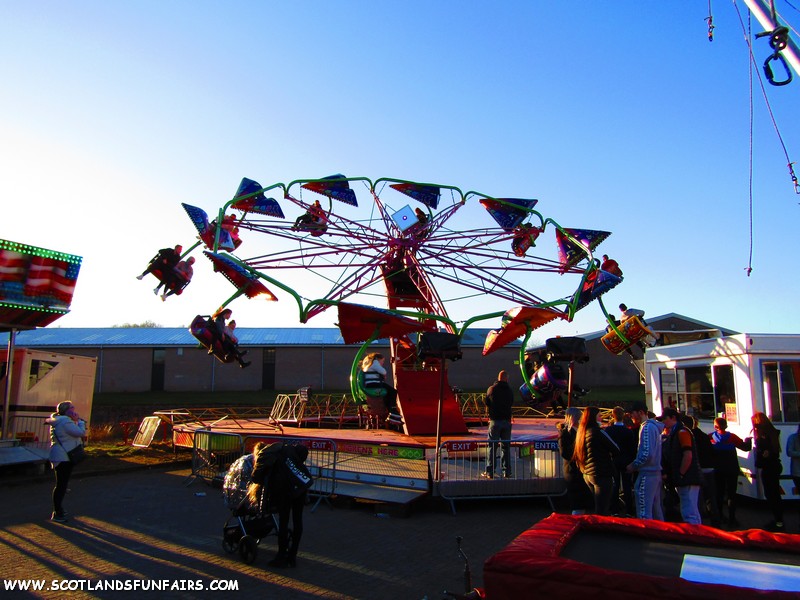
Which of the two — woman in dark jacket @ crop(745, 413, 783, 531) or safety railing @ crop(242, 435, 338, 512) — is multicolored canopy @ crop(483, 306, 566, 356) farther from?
woman in dark jacket @ crop(745, 413, 783, 531)

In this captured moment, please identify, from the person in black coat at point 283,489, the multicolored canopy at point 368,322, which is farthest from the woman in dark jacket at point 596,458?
the multicolored canopy at point 368,322

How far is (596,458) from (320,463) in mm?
5771

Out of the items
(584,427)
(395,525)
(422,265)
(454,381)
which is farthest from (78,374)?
(454,381)

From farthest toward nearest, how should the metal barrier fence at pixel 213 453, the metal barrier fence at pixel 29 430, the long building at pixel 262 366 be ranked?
the long building at pixel 262 366 → the metal barrier fence at pixel 29 430 → the metal barrier fence at pixel 213 453

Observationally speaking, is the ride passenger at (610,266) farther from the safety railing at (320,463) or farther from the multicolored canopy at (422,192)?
the safety railing at (320,463)

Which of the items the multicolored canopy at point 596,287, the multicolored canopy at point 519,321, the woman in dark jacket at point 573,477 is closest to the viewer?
the woman in dark jacket at point 573,477

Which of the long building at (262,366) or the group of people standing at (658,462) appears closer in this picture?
the group of people standing at (658,462)

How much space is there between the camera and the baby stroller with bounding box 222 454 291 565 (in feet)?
23.2

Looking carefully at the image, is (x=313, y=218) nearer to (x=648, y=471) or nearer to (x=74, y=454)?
(x=74, y=454)

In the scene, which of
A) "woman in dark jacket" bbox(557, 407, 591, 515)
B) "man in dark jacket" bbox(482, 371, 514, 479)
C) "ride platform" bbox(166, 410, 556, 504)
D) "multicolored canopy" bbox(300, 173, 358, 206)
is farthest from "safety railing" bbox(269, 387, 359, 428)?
"woman in dark jacket" bbox(557, 407, 591, 515)

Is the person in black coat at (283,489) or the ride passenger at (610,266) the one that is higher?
the ride passenger at (610,266)

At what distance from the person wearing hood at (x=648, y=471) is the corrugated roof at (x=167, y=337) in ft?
105

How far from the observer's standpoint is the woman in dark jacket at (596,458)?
7.66m

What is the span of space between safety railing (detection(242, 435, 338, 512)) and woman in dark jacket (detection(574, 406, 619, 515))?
4.69m
